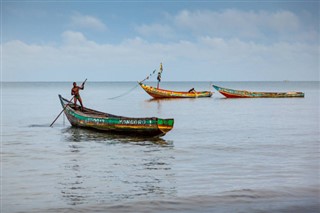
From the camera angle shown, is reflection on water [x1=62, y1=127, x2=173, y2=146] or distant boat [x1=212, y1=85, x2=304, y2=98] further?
distant boat [x1=212, y1=85, x2=304, y2=98]

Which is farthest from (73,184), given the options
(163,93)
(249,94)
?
(249,94)

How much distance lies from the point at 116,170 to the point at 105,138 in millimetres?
7121

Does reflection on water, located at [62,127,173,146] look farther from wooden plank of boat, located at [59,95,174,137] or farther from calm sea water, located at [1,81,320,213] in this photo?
wooden plank of boat, located at [59,95,174,137]

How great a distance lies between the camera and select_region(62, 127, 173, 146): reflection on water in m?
19.4

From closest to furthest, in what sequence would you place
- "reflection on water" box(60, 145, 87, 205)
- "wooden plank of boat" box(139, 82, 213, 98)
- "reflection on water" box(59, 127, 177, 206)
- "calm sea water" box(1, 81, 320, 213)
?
"calm sea water" box(1, 81, 320, 213) < "reflection on water" box(60, 145, 87, 205) < "reflection on water" box(59, 127, 177, 206) < "wooden plank of boat" box(139, 82, 213, 98)

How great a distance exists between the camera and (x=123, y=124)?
2052 centimetres

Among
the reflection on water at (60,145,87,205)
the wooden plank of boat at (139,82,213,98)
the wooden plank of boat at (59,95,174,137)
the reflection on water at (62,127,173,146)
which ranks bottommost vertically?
the reflection on water at (60,145,87,205)

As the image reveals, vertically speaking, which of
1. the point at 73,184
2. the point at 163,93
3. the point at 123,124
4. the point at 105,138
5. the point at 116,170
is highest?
the point at 163,93

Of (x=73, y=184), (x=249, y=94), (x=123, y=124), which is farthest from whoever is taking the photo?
(x=249, y=94)

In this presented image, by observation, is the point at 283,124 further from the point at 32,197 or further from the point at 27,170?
the point at 32,197

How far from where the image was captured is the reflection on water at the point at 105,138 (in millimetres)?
19422

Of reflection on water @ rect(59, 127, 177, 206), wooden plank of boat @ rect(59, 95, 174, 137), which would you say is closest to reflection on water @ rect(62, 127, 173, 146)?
reflection on water @ rect(59, 127, 177, 206)

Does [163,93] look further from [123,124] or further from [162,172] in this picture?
[162,172]

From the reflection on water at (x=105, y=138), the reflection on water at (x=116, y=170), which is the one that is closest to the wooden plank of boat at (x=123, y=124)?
the reflection on water at (x=105, y=138)
